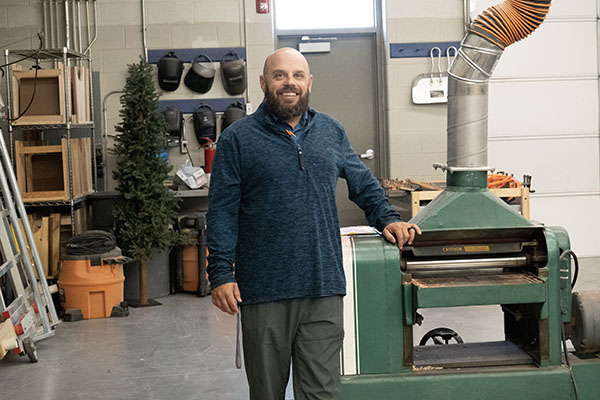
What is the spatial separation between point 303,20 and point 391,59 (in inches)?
39.8

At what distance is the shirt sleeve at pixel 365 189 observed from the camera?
9.51 feet

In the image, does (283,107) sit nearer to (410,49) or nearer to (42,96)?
(42,96)

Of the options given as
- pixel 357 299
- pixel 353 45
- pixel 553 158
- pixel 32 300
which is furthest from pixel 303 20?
pixel 357 299

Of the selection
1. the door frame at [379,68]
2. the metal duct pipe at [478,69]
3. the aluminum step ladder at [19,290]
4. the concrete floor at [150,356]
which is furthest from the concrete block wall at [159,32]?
the metal duct pipe at [478,69]

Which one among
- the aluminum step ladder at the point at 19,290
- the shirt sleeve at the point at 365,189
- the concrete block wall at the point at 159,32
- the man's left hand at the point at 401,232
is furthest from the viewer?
the concrete block wall at the point at 159,32

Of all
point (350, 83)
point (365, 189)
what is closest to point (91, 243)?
point (350, 83)

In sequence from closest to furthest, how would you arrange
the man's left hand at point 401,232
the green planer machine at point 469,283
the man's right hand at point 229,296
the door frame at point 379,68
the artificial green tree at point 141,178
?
1. the man's right hand at point 229,296
2. the man's left hand at point 401,232
3. the green planer machine at point 469,283
4. the artificial green tree at point 141,178
5. the door frame at point 379,68

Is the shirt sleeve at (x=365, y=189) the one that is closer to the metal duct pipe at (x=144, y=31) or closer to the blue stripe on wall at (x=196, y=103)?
the blue stripe on wall at (x=196, y=103)

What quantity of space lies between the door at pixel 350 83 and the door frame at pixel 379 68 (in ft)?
0.13

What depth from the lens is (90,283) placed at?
5910 millimetres

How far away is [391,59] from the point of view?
25.9 ft

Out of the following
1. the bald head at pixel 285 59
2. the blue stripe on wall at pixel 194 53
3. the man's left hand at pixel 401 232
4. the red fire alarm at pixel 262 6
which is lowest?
the man's left hand at pixel 401 232

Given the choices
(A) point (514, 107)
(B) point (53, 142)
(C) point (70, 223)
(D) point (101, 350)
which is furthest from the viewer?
(A) point (514, 107)

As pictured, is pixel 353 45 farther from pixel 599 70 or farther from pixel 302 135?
pixel 302 135
